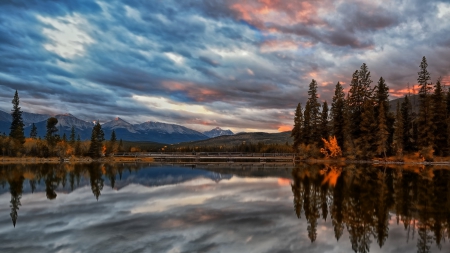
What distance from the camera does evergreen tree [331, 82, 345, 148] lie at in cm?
9506

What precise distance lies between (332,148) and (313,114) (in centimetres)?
1711

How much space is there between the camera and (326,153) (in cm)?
9262

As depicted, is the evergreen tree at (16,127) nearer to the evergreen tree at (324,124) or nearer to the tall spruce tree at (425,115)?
the evergreen tree at (324,124)

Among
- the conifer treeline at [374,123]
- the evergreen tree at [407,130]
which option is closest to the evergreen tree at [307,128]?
the conifer treeline at [374,123]

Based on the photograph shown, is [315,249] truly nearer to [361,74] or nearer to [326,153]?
[326,153]

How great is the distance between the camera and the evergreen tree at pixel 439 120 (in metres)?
77.8

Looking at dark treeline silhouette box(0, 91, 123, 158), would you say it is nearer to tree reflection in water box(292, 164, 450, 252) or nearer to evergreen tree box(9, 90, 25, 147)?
evergreen tree box(9, 90, 25, 147)

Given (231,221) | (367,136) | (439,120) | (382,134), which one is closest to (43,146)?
(367,136)

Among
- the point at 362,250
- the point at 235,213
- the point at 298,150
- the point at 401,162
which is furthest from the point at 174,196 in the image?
the point at 298,150

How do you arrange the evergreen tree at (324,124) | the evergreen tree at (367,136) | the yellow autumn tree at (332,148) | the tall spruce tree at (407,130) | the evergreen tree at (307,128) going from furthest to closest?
1. the evergreen tree at (307,128)
2. the evergreen tree at (324,124)
3. the yellow autumn tree at (332,148)
4. the evergreen tree at (367,136)
5. the tall spruce tree at (407,130)

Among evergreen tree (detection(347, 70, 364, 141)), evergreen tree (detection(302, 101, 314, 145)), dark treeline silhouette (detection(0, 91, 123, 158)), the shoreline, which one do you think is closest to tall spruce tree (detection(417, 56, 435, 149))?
evergreen tree (detection(347, 70, 364, 141))

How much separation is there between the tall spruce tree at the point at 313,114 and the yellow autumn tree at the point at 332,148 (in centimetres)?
612

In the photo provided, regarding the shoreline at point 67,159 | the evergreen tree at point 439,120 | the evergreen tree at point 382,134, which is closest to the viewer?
the evergreen tree at point 439,120

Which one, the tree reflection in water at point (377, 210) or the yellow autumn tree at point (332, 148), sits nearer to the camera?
the tree reflection in water at point (377, 210)
